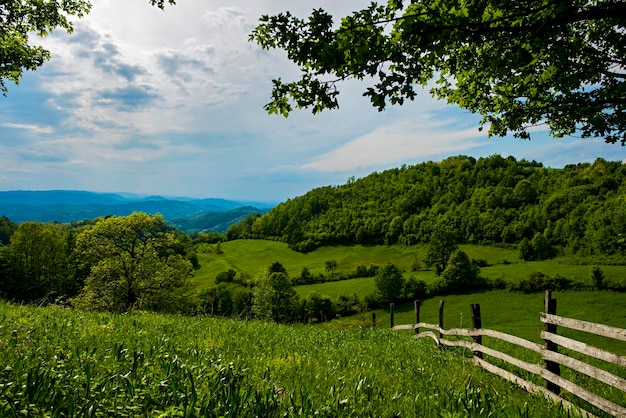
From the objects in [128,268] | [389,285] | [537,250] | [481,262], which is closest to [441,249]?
[481,262]

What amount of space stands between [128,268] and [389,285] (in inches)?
2601

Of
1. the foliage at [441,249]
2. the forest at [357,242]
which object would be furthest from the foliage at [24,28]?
the foliage at [441,249]

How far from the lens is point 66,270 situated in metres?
57.8

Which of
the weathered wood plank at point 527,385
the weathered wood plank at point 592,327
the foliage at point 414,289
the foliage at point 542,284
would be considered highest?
the weathered wood plank at point 592,327

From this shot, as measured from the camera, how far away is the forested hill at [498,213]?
12256 cm

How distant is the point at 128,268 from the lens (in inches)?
1494

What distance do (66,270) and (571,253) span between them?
441 ft

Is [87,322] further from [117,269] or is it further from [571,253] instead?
[571,253]

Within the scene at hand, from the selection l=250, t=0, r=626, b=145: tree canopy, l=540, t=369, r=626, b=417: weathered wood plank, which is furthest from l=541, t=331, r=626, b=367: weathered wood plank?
l=250, t=0, r=626, b=145: tree canopy

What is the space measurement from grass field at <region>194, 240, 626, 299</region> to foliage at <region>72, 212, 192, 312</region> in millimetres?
51640

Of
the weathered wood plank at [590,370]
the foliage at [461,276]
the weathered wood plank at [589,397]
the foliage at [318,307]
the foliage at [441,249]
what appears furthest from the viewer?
the foliage at [441,249]

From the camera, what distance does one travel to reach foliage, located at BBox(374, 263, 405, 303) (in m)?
89.2

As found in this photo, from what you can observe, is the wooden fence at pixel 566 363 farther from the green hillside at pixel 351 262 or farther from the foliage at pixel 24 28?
the green hillside at pixel 351 262

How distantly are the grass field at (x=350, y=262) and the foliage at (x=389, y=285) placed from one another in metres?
7.03
